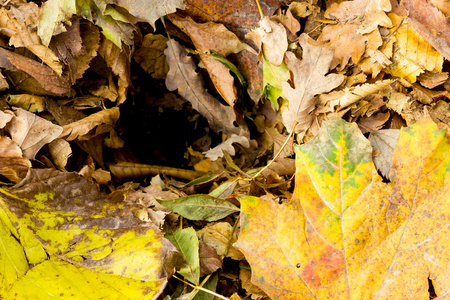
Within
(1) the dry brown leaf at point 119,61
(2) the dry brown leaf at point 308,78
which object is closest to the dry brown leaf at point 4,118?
(1) the dry brown leaf at point 119,61

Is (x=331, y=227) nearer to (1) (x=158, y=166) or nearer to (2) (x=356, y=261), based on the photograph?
(2) (x=356, y=261)

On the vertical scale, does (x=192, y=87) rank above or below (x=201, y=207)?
above

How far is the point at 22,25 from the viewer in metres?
1.36

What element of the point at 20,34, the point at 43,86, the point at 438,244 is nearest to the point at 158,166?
the point at 43,86

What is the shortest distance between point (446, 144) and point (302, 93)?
0.54m

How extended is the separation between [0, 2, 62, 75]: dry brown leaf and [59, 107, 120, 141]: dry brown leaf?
0.32 metres

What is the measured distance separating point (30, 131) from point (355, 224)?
4.08 ft

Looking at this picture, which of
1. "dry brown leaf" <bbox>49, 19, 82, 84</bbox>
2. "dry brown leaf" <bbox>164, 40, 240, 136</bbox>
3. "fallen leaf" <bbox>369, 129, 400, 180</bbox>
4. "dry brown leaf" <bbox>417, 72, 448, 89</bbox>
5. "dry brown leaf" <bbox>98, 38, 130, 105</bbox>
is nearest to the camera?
"fallen leaf" <bbox>369, 129, 400, 180</bbox>

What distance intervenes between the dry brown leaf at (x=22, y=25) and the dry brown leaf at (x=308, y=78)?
3.35 feet

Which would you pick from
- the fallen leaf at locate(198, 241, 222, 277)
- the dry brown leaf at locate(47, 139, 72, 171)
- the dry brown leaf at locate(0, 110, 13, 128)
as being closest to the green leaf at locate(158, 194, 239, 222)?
the fallen leaf at locate(198, 241, 222, 277)

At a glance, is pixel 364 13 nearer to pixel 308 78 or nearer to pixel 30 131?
pixel 308 78

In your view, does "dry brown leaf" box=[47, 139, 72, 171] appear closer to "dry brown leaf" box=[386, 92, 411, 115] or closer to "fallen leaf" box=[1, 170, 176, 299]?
"fallen leaf" box=[1, 170, 176, 299]

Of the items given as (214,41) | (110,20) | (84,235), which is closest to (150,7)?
(110,20)

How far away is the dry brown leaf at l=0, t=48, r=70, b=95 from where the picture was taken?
1376 millimetres
